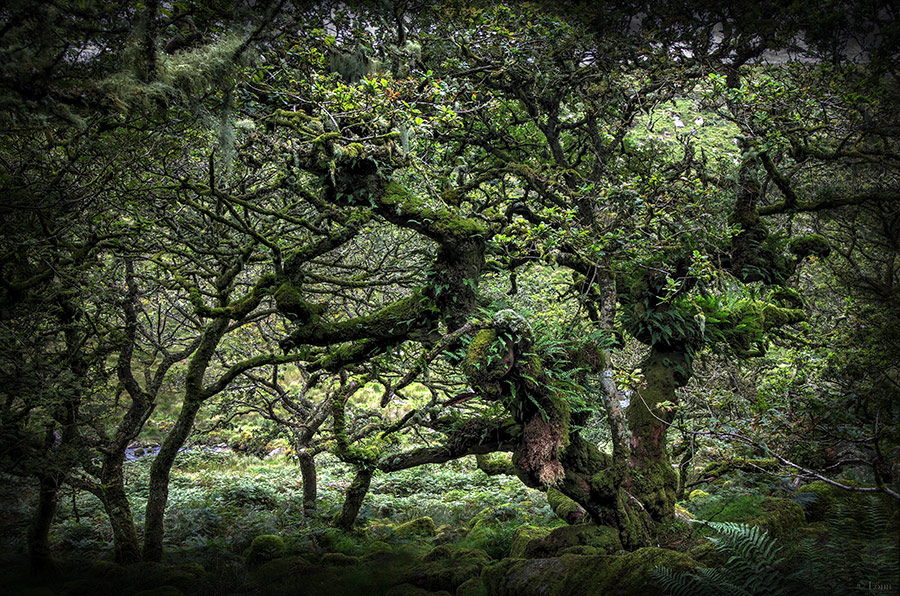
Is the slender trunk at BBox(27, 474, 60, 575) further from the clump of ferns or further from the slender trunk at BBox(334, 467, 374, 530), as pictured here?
the clump of ferns

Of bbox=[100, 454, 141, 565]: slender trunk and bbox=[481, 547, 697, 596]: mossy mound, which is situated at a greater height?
bbox=[100, 454, 141, 565]: slender trunk

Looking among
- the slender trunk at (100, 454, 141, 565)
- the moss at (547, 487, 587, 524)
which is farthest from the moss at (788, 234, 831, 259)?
the slender trunk at (100, 454, 141, 565)

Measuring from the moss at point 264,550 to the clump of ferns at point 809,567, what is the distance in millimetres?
7168

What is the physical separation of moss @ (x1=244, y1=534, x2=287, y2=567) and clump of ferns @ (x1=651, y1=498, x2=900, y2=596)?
7.17 meters

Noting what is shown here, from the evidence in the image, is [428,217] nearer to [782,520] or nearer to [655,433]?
[655,433]

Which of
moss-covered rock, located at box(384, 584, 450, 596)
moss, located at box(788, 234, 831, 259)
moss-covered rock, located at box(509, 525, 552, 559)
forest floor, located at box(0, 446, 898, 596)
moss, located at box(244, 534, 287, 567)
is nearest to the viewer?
forest floor, located at box(0, 446, 898, 596)

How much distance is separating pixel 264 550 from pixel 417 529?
3.61m

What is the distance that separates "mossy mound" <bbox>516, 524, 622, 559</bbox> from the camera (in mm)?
6676

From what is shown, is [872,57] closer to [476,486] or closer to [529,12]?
[529,12]

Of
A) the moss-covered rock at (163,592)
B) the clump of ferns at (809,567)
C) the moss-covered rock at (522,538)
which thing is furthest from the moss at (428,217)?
the moss-covered rock at (163,592)

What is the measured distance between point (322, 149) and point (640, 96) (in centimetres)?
498

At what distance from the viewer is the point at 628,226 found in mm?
6816

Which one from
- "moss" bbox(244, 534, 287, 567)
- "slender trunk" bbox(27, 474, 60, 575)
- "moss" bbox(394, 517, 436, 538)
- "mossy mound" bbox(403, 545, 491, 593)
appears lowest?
"mossy mound" bbox(403, 545, 491, 593)

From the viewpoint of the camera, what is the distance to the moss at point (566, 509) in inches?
313
